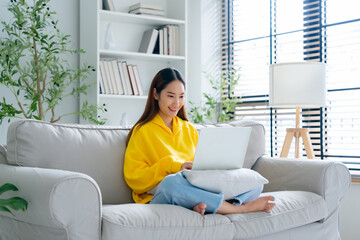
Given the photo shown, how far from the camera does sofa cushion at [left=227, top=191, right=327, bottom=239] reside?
207 cm

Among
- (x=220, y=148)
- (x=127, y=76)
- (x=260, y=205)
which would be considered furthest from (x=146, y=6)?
(x=260, y=205)

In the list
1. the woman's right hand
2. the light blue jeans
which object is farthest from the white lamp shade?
the light blue jeans

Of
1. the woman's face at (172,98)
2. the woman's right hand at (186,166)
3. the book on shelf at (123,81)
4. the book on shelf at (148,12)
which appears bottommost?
the woman's right hand at (186,166)

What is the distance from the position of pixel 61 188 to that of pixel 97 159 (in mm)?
655

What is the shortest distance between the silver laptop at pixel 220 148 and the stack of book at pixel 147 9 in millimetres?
2250

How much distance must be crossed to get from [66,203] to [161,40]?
274 centimetres

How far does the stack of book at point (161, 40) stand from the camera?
4184 mm

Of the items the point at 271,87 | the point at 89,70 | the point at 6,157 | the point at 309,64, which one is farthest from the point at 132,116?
the point at 6,157

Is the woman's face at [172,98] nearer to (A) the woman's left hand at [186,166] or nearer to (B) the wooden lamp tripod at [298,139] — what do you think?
(A) the woman's left hand at [186,166]

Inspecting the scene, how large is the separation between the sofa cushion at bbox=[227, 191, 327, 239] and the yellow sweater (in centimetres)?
41

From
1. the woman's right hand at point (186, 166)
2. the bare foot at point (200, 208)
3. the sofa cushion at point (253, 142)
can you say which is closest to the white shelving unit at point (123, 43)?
the sofa cushion at point (253, 142)

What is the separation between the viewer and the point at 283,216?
2227mm

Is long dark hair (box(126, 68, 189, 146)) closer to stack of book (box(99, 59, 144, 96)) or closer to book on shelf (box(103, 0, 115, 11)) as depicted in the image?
stack of book (box(99, 59, 144, 96))

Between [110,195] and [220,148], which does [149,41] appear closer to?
[110,195]
